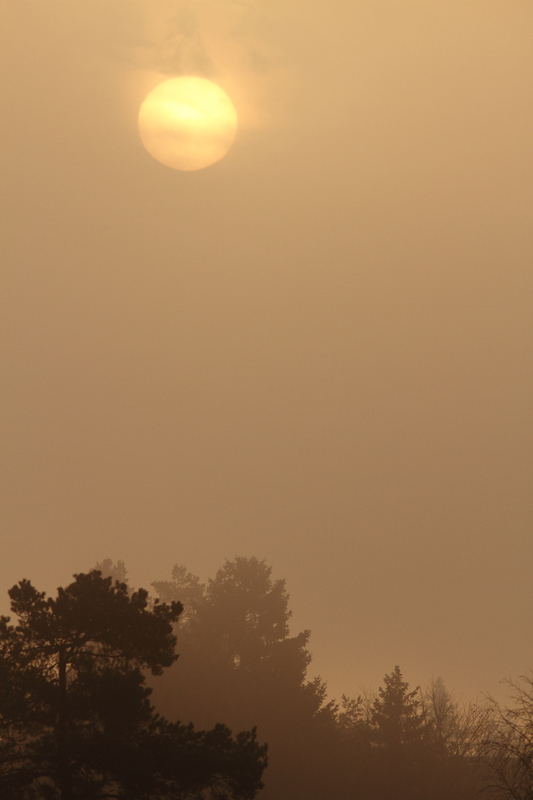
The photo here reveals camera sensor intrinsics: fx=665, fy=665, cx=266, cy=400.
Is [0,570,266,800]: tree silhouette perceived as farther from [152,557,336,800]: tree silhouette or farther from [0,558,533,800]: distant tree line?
[152,557,336,800]: tree silhouette

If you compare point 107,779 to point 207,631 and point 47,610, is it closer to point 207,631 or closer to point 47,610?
point 47,610

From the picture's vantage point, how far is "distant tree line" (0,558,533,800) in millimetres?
19594

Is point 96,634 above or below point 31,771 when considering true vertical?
above

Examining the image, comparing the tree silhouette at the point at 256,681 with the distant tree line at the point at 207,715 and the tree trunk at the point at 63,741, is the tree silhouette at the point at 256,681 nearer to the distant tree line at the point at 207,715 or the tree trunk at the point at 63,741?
the distant tree line at the point at 207,715

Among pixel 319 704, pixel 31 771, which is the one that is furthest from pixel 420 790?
pixel 31 771

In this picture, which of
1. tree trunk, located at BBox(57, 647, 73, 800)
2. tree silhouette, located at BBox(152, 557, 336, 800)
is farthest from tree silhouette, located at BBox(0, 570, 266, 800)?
tree silhouette, located at BBox(152, 557, 336, 800)

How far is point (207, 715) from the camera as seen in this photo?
1731 inches

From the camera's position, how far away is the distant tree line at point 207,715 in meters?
19.6

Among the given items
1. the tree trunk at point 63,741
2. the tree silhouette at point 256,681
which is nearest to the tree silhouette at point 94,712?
the tree trunk at point 63,741

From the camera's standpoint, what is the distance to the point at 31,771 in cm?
1925

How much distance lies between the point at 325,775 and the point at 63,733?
32.4 m

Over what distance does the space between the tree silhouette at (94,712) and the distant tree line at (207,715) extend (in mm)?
42

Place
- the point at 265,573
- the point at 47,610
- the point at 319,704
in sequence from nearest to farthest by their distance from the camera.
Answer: the point at 47,610 → the point at 319,704 → the point at 265,573

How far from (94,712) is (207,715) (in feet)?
88.0
